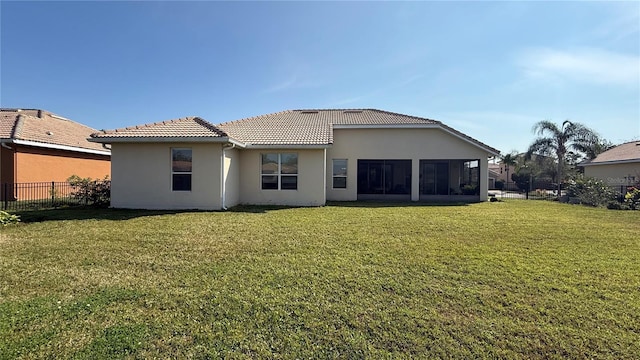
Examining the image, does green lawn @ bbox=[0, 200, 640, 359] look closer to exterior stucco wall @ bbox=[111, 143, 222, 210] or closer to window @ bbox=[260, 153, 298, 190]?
exterior stucco wall @ bbox=[111, 143, 222, 210]

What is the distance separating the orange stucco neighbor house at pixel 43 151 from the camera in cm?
1584

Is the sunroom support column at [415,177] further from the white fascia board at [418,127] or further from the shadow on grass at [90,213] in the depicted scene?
the shadow on grass at [90,213]

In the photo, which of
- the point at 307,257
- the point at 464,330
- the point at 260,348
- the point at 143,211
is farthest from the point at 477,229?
the point at 143,211

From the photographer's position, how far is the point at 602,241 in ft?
27.6

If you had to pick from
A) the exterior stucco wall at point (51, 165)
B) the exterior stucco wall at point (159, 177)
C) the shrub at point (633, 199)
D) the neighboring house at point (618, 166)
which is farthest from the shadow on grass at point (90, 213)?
the neighboring house at point (618, 166)

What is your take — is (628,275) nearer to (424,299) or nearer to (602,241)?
(602,241)

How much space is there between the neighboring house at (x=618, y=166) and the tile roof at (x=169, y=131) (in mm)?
28909

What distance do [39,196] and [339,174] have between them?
1640 centimetres

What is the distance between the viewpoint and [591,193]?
19.7 m

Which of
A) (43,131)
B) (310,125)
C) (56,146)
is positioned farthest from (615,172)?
(43,131)

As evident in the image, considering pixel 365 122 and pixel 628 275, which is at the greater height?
pixel 365 122

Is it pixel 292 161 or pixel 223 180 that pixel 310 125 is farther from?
pixel 223 180

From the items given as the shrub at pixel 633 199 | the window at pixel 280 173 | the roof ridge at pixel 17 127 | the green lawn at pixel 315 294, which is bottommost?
the green lawn at pixel 315 294

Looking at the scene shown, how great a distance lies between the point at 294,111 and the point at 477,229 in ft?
57.0
